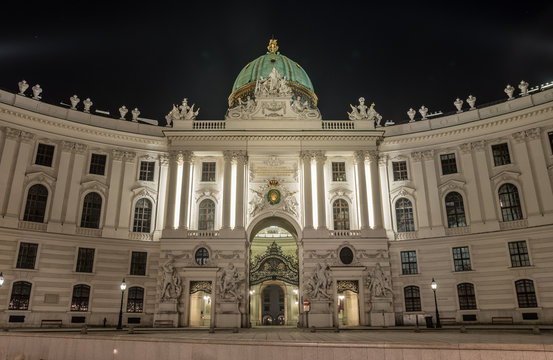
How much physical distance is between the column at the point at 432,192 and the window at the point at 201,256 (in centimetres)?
2133

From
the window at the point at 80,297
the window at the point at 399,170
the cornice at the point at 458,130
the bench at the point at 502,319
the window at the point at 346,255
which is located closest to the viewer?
the bench at the point at 502,319

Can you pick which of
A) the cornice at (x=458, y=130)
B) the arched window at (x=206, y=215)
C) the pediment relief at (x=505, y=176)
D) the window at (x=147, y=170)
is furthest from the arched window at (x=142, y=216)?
the pediment relief at (x=505, y=176)

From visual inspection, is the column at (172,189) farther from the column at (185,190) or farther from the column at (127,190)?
the column at (127,190)

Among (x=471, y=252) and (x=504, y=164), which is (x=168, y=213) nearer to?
(x=471, y=252)

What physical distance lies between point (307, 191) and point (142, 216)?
53.6ft

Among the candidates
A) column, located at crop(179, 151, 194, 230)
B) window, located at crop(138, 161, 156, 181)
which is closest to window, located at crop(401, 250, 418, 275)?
column, located at crop(179, 151, 194, 230)

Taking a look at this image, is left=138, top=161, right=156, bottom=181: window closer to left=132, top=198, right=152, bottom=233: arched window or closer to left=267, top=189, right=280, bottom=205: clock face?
left=132, top=198, right=152, bottom=233: arched window

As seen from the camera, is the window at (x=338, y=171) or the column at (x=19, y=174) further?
the window at (x=338, y=171)

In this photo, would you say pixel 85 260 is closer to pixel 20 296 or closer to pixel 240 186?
pixel 20 296

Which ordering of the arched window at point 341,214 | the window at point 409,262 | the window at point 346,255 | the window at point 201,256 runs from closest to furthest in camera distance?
the window at point 201,256 → the window at point 346,255 → the window at point 409,262 → the arched window at point 341,214

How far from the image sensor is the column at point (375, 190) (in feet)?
130

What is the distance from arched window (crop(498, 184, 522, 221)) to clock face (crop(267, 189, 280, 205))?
20.4 meters

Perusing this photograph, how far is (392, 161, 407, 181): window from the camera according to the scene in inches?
1663

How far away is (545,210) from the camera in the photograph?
35.2 metres
